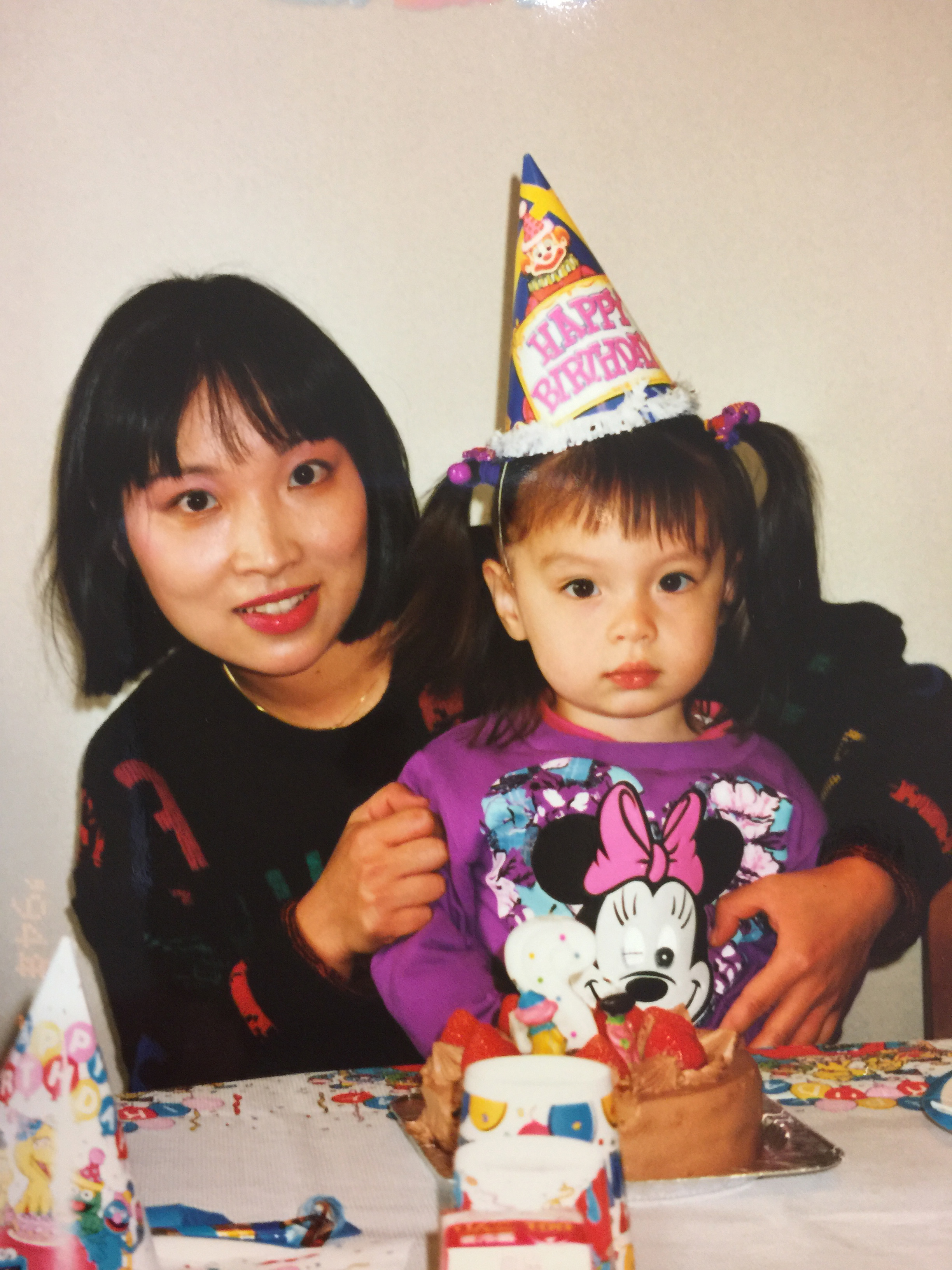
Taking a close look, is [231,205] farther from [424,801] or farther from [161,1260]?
[161,1260]

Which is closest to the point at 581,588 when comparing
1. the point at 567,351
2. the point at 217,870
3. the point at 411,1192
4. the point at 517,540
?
the point at 517,540

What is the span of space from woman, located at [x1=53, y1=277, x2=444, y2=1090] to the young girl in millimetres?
68

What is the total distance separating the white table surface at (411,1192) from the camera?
2.38 feet

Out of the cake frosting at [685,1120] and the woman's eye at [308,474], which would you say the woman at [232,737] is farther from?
the cake frosting at [685,1120]

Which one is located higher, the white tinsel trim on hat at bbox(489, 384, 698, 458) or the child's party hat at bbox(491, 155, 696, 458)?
the child's party hat at bbox(491, 155, 696, 458)

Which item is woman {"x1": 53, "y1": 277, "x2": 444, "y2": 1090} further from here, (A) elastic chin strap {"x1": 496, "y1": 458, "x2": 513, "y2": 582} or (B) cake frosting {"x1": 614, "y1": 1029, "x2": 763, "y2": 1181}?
(B) cake frosting {"x1": 614, "y1": 1029, "x2": 763, "y2": 1181}

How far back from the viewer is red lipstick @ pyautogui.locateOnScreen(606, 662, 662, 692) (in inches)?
46.7

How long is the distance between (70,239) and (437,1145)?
0.90m

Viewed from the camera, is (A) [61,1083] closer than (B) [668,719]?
Yes

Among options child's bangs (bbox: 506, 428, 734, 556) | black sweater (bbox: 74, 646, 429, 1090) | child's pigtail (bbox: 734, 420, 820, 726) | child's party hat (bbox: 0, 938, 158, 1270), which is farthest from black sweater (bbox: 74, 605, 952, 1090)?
child's party hat (bbox: 0, 938, 158, 1270)

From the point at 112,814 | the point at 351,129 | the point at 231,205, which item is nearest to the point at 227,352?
the point at 231,205

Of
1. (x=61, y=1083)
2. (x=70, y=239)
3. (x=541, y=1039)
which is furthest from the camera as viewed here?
(x=70, y=239)

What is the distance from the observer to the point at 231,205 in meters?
1.19

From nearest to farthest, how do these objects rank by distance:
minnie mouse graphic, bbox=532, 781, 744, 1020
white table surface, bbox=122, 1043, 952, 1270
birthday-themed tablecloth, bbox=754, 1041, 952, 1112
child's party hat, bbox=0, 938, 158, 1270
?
child's party hat, bbox=0, 938, 158, 1270, white table surface, bbox=122, 1043, 952, 1270, birthday-themed tablecloth, bbox=754, 1041, 952, 1112, minnie mouse graphic, bbox=532, 781, 744, 1020
